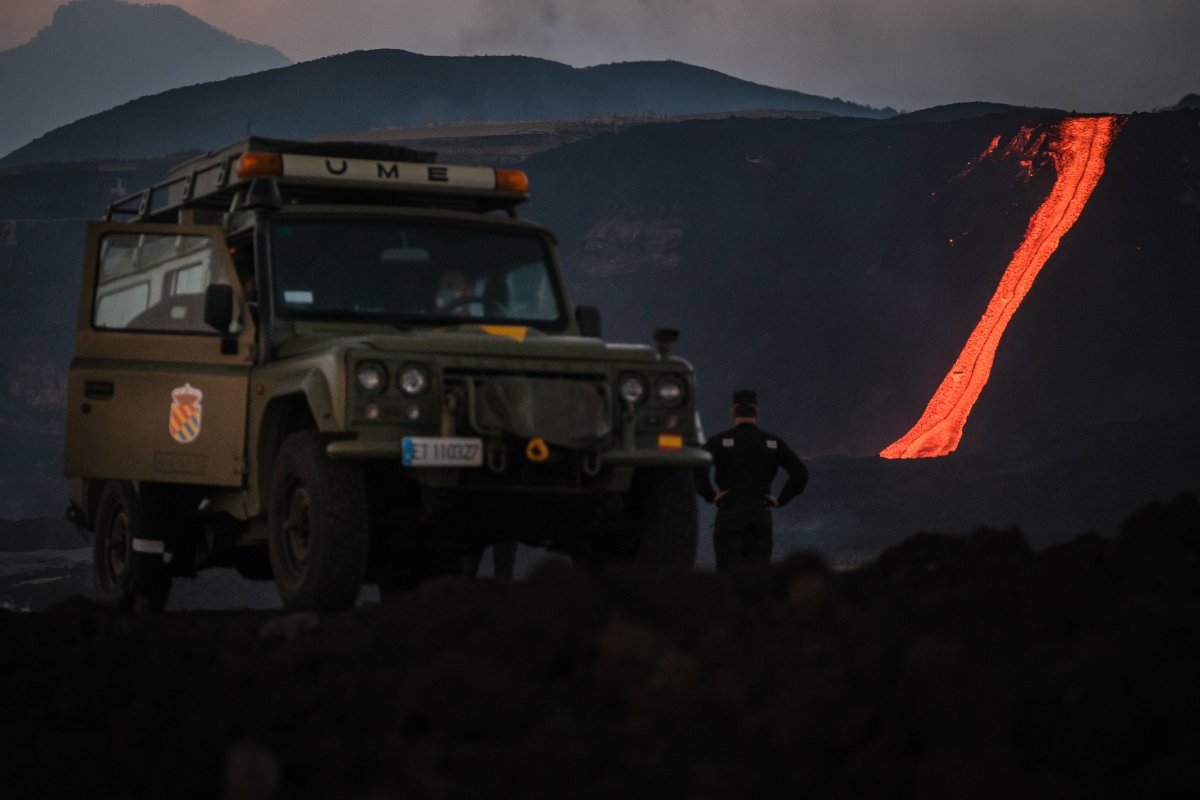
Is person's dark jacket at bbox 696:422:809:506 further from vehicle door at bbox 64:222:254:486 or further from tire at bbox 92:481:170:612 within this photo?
tire at bbox 92:481:170:612

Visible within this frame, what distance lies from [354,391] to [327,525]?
0.69m

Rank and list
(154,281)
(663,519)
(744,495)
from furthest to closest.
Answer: (744,495), (154,281), (663,519)

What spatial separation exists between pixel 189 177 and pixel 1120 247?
3847cm

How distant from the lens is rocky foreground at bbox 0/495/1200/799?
393 centimetres

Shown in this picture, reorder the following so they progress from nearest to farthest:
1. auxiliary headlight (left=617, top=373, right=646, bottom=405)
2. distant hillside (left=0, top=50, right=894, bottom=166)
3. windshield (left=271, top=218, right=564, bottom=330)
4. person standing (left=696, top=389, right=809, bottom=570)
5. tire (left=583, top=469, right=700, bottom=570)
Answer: auxiliary headlight (left=617, top=373, right=646, bottom=405), tire (left=583, top=469, right=700, bottom=570), windshield (left=271, top=218, right=564, bottom=330), person standing (left=696, top=389, right=809, bottom=570), distant hillside (left=0, top=50, right=894, bottom=166)

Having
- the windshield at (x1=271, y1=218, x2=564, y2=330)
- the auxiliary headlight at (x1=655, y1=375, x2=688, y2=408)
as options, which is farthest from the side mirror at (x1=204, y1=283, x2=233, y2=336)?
the auxiliary headlight at (x1=655, y1=375, x2=688, y2=408)

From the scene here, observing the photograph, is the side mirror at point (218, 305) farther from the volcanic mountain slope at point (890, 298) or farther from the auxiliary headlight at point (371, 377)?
the volcanic mountain slope at point (890, 298)

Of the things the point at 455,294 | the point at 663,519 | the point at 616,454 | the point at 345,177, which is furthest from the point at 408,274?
the point at 663,519

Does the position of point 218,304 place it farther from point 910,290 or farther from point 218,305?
point 910,290

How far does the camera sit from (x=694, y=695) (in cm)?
448

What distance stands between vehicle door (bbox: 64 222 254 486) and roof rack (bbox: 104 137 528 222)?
475mm

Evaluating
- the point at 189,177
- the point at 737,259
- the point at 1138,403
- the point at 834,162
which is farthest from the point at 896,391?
the point at 189,177

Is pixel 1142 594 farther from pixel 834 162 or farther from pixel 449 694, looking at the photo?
pixel 834 162

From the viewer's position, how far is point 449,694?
191 inches
